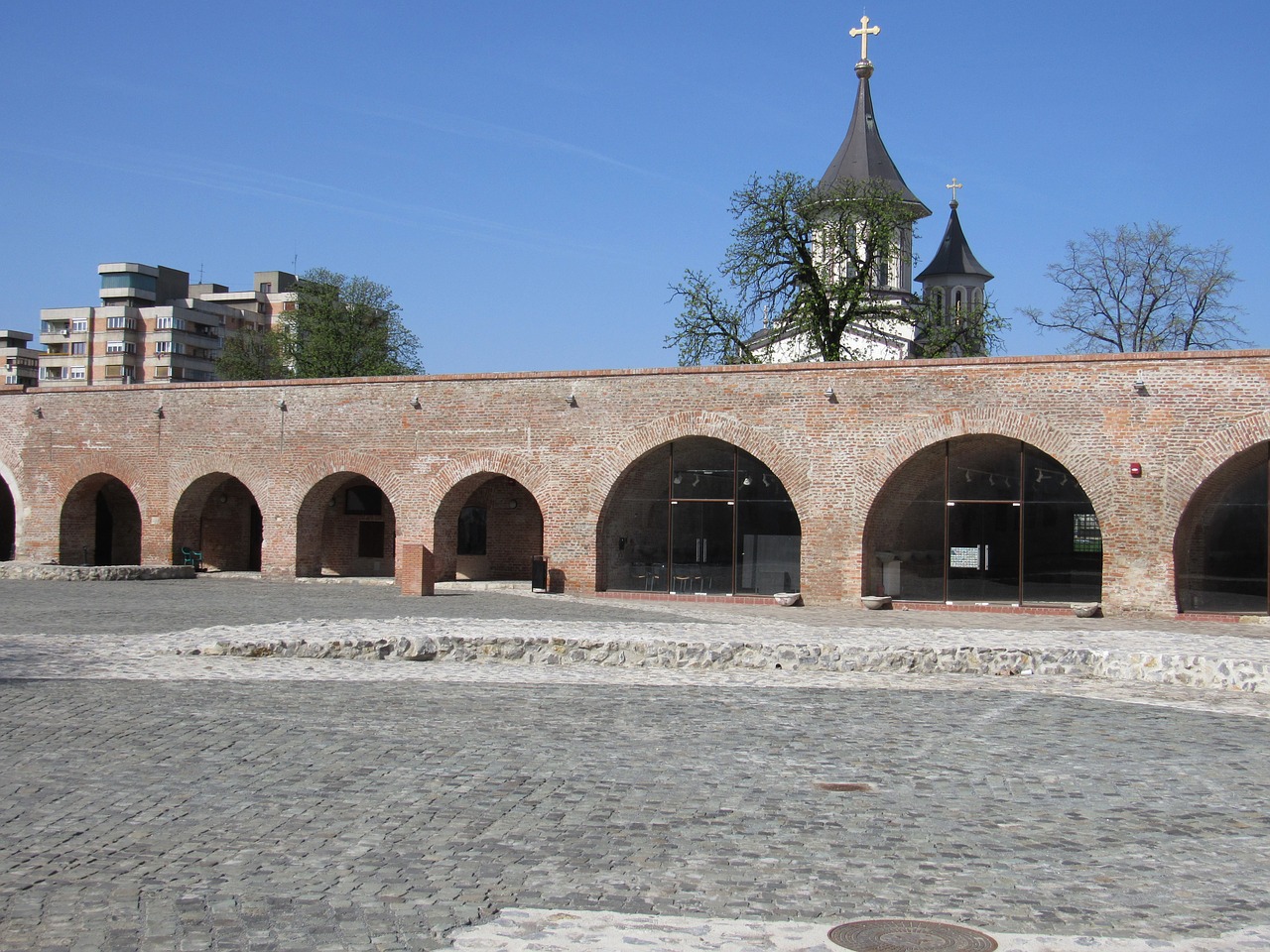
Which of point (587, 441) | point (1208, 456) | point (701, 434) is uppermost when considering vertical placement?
point (701, 434)

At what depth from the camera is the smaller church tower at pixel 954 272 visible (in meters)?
62.6

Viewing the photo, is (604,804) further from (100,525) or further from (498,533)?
(100,525)

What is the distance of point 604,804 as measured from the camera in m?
8.09

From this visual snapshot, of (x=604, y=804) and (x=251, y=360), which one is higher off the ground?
(x=251, y=360)

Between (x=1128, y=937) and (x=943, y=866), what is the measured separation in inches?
51.8

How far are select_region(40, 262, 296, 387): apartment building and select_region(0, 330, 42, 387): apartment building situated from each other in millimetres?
5799

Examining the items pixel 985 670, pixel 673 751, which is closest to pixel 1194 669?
pixel 985 670

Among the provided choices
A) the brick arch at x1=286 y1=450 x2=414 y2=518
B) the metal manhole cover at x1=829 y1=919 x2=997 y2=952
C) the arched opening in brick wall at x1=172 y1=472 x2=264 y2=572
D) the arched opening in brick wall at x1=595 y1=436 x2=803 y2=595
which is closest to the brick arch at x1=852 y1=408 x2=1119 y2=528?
the arched opening in brick wall at x1=595 y1=436 x2=803 y2=595

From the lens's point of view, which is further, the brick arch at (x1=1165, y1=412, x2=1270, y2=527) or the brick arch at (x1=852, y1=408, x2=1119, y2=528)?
the brick arch at (x1=852, y1=408, x2=1119, y2=528)

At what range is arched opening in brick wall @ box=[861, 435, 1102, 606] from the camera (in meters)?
23.6

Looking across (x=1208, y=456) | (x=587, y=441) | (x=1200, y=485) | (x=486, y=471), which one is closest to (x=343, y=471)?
(x=486, y=471)

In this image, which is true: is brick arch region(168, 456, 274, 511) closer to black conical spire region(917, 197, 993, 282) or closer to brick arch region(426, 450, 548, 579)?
brick arch region(426, 450, 548, 579)

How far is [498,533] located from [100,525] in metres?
11.4

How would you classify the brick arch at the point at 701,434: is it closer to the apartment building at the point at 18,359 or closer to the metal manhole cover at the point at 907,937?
the metal manhole cover at the point at 907,937
